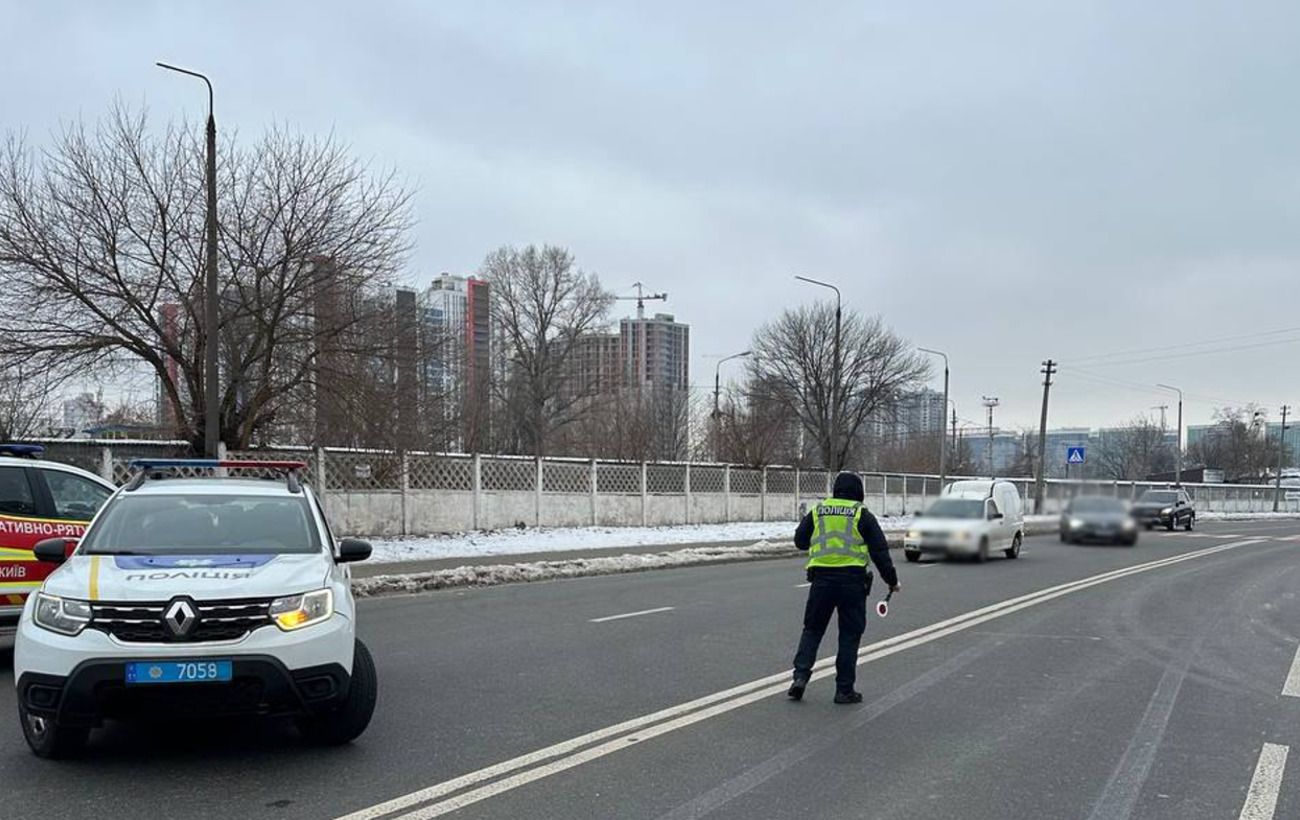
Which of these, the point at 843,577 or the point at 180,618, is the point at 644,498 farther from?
the point at 180,618

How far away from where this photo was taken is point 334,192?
18250mm

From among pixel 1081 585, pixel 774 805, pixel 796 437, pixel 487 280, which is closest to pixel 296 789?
pixel 774 805

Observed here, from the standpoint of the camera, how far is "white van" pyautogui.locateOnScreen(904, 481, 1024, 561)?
12844 mm

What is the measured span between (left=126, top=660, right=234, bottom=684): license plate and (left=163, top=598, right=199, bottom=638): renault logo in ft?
0.50

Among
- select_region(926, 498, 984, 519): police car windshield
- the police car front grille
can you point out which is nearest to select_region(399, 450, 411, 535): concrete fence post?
select_region(926, 498, 984, 519): police car windshield

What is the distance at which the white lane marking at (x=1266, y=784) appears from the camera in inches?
189

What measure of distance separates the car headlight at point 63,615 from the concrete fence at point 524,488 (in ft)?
32.6

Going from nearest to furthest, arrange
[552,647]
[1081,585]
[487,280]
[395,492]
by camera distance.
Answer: [552,647]
[1081,585]
[395,492]
[487,280]

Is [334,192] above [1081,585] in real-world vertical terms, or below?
above

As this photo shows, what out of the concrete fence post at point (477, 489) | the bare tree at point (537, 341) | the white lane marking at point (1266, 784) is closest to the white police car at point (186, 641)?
the white lane marking at point (1266, 784)

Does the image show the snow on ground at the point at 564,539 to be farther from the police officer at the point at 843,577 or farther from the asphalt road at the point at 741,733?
the police officer at the point at 843,577

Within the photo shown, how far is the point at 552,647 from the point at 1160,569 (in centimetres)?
1474

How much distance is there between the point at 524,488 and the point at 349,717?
61.5ft

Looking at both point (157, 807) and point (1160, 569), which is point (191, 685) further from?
point (1160, 569)
